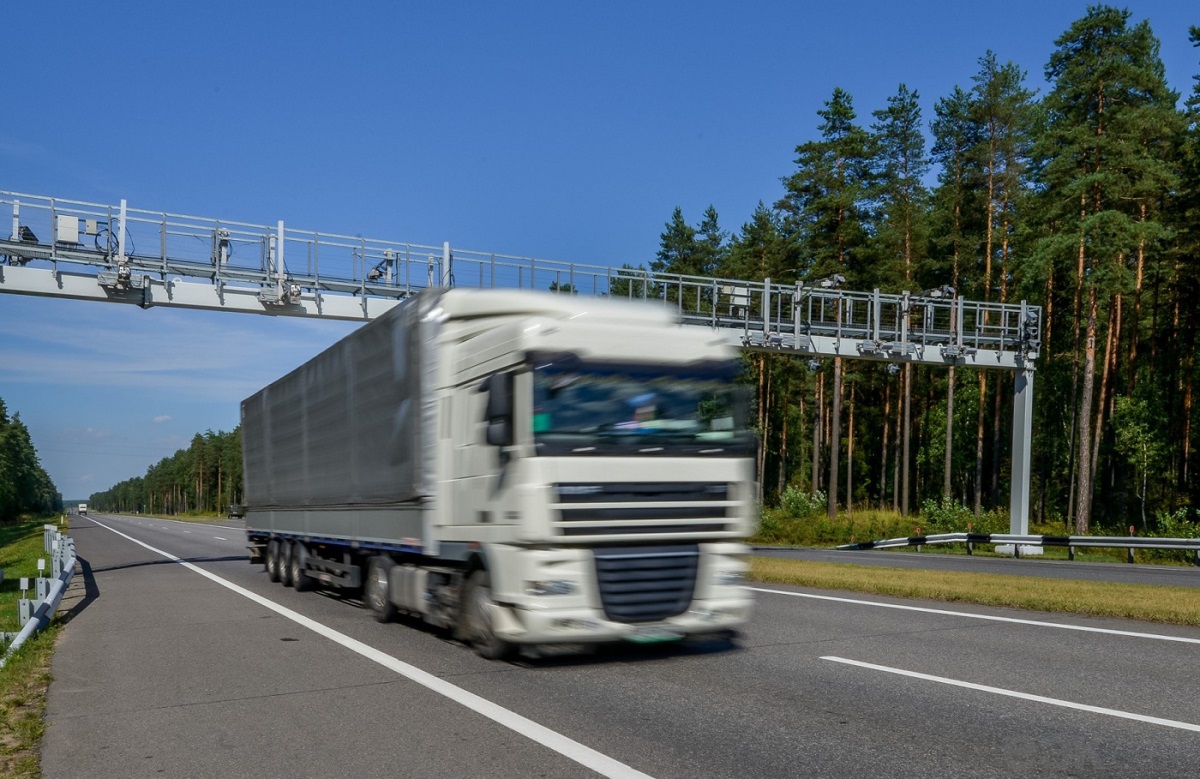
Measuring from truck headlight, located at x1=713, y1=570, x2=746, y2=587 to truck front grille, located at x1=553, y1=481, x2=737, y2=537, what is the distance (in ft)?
1.28

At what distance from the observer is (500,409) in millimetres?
8336

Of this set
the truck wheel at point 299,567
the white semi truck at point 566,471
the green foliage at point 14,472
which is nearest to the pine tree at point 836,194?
the truck wheel at point 299,567

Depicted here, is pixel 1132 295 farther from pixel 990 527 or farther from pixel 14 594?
pixel 14 594

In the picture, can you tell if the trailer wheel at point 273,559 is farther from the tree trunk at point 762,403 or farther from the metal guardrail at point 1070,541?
the tree trunk at point 762,403

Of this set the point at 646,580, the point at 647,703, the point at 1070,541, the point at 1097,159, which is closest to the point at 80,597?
the point at 646,580

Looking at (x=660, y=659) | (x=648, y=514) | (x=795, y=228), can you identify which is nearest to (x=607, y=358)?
(x=648, y=514)

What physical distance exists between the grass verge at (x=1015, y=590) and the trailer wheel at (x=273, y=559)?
8806 millimetres

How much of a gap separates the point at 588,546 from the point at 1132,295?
152 feet

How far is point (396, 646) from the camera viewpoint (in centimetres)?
1016

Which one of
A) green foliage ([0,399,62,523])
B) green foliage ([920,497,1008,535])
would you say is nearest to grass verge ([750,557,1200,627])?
green foliage ([920,497,1008,535])

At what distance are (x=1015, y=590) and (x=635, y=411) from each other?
9106 mm

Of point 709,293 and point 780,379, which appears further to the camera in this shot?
point 780,379

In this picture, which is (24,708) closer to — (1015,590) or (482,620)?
(482,620)

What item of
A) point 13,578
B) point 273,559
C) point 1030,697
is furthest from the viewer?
point 13,578
